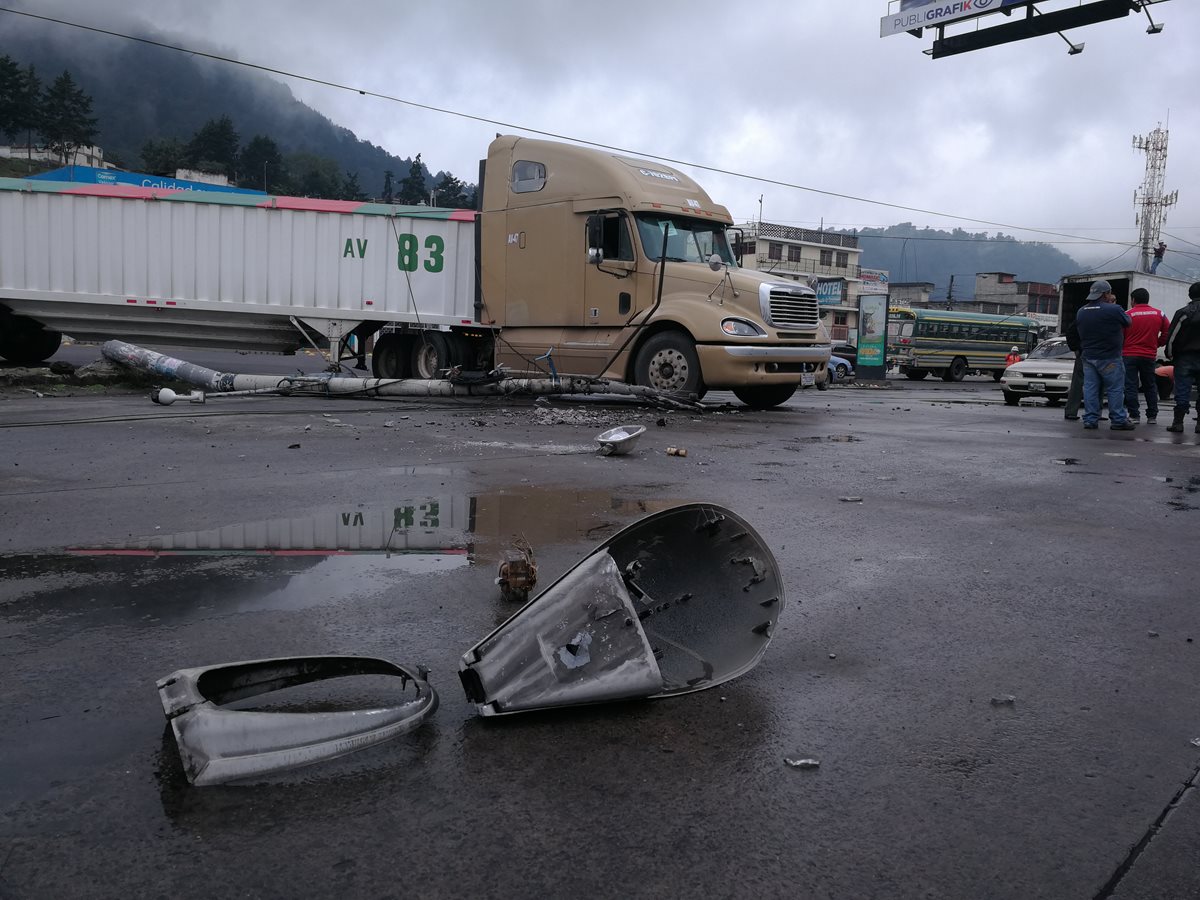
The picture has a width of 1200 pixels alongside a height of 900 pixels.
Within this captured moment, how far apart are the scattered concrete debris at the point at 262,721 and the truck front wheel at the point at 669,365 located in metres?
9.06

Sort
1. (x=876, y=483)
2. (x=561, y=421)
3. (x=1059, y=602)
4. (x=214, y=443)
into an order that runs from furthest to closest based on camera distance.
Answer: (x=561, y=421) < (x=214, y=443) < (x=876, y=483) < (x=1059, y=602)

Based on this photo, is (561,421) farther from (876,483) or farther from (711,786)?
(711,786)

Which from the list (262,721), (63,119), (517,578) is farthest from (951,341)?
(63,119)

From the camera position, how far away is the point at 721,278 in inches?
456

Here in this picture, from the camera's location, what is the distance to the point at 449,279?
1388cm

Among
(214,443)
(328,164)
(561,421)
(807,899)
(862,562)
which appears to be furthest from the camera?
(328,164)

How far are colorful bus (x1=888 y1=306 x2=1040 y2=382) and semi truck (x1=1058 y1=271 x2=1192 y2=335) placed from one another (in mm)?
14931

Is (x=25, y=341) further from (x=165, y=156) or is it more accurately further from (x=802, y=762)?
(x=165, y=156)

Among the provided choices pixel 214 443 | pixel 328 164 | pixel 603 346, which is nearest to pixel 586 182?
pixel 603 346

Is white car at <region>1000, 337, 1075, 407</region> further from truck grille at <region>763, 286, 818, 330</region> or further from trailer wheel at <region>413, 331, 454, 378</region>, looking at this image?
trailer wheel at <region>413, 331, 454, 378</region>

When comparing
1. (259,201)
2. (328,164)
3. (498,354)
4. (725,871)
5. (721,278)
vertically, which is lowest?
(725,871)

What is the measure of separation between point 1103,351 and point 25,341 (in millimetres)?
16300

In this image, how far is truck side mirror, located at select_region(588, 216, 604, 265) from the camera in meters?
Result: 11.7

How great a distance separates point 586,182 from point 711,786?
10864mm
